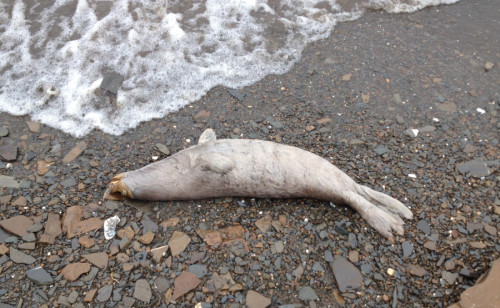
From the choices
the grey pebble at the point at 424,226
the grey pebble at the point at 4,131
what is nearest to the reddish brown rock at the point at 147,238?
the grey pebble at the point at 4,131

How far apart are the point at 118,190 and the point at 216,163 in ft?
3.02

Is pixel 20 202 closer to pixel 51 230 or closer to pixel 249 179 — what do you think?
pixel 51 230

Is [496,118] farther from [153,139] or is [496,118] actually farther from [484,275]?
[153,139]

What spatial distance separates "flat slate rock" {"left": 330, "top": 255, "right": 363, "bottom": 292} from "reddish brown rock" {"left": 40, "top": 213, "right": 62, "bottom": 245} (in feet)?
7.51

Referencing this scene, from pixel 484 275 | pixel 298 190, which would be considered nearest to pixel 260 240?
pixel 298 190

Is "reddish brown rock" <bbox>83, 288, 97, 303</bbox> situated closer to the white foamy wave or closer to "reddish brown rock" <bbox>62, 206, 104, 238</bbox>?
"reddish brown rock" <bbox>62, 206, 104, 238</bbox>

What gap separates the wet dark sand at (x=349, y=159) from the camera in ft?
10.6

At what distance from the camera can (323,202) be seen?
3703mm

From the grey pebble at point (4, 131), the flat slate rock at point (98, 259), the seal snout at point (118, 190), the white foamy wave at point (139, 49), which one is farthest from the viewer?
the white foamy wave at point (139, 49)

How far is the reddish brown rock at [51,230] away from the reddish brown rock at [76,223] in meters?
0.05

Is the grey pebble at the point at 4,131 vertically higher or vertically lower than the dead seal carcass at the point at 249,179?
lower

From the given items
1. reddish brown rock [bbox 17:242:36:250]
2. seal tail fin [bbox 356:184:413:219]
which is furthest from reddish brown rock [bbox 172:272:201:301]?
seal tail fin [bbox 356:184:413:219]

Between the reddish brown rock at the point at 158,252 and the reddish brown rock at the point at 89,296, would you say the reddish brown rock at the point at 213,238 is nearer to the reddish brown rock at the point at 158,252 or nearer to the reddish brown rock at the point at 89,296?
the reddish brown rock at the point at 158,252

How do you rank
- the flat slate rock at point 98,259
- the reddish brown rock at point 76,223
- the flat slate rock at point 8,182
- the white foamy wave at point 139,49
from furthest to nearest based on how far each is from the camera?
the white foamy wave at point 139,49
the flat slate rock at point 8,182
the reddish brown rock at point 76,223
the flat slate rock at point 98,259
